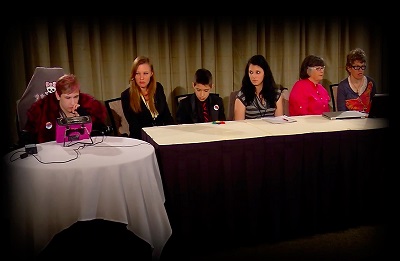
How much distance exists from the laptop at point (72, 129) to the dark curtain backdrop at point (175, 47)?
1.66m

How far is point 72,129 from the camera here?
2.41 m

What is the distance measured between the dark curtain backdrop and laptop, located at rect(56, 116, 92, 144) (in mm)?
1660

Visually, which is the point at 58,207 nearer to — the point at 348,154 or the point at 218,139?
the point at 218,139

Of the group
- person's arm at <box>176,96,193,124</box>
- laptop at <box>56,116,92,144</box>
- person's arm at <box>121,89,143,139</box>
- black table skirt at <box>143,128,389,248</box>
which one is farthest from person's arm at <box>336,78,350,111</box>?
laptop at <box>56,116,92,144</box>

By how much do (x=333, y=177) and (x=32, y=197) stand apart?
171 centimetres

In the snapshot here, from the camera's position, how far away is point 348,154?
260cm

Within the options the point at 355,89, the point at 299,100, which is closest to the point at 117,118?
the point at 299,100

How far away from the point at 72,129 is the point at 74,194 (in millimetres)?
542

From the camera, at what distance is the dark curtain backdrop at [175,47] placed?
3941 mm

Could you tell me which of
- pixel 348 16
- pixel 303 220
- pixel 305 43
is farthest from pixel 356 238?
pixel 348 16

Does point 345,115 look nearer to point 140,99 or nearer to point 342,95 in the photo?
point 342,95

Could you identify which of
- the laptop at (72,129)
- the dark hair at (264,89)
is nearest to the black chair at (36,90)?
the laptop at (72,129)

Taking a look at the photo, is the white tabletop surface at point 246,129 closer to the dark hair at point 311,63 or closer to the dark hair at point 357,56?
the dark hair at point 311,63

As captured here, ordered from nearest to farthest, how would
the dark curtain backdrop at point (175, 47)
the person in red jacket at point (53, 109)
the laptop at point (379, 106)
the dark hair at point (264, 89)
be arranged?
the person in red jacket at point (53, 109) → the laptop at point (379, 106) → the dark hair at point (264, 89) → the dark curtain backdrop at point (175, 47)
